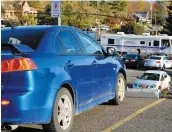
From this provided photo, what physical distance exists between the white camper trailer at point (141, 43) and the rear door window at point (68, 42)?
143ft

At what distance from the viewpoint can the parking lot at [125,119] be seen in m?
5.74

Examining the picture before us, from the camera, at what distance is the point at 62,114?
5.30m

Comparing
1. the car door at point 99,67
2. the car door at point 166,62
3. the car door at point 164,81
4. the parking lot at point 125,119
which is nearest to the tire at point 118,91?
the parking lot at point 125,119

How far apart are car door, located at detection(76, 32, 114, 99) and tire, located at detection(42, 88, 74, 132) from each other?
942mm

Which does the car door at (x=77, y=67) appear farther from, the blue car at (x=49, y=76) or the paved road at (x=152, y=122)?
the paved road at (x=152, y=122)

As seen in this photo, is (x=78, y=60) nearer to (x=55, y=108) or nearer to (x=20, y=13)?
(x=55, y=108)

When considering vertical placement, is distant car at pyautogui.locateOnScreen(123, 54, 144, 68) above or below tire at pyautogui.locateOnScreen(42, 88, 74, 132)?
below

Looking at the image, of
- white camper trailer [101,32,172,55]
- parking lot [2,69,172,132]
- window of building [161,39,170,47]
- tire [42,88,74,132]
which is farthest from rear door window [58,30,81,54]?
window of building [161,39,170,47]

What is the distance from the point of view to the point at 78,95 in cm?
573

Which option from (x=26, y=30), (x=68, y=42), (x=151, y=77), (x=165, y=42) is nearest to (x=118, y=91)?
(x=68, y=42)

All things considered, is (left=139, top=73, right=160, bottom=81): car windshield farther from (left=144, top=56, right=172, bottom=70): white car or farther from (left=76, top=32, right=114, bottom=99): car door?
(left=144, top=56, right=172, bottom=70): white car

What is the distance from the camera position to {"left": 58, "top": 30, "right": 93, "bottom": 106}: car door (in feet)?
18.3

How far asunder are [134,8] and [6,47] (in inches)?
5827

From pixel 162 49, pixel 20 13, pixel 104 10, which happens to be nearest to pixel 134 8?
pixel 104 10
